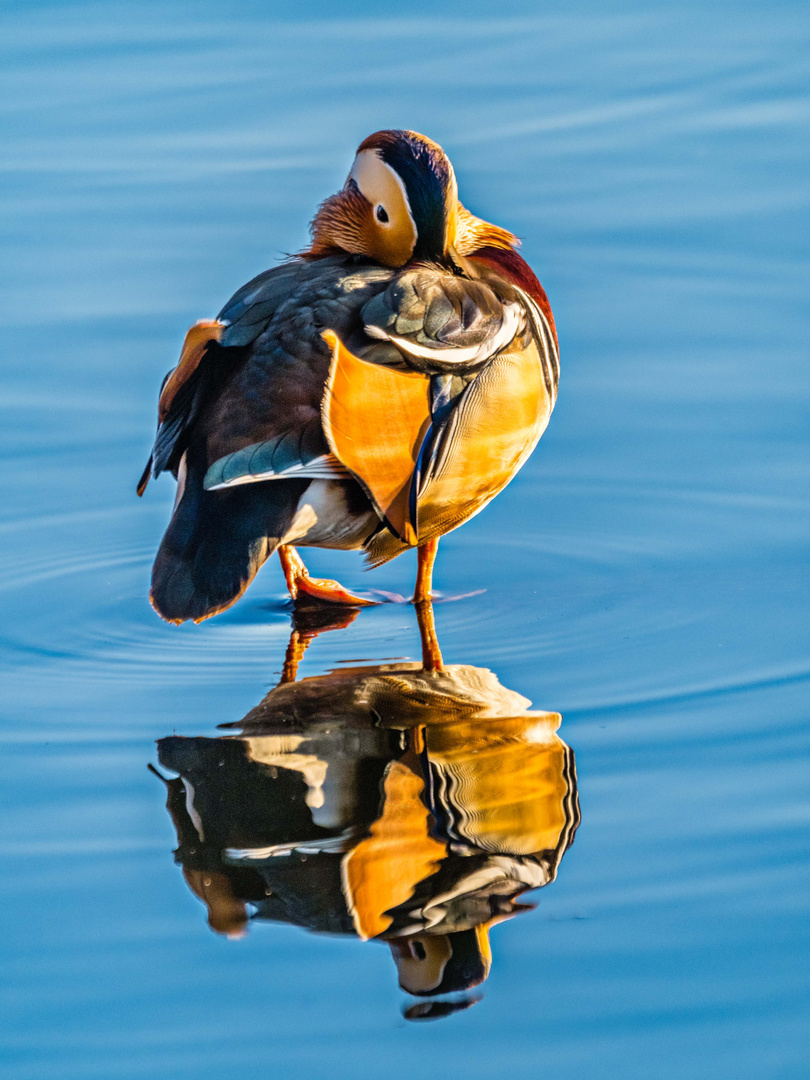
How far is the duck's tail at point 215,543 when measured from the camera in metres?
4.27

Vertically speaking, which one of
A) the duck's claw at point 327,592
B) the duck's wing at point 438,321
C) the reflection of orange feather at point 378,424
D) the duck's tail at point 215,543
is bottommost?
the duck's claw at point 327,592

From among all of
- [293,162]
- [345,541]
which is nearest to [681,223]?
[293,162]

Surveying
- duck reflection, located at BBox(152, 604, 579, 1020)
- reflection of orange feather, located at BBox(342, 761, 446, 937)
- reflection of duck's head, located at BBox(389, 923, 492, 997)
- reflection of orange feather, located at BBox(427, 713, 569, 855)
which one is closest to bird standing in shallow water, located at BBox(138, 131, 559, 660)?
duck reflection, located at BBox(152, 604, 579, 1020)

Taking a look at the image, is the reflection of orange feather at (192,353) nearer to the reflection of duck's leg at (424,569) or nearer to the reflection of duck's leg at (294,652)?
the reflection of duck's leg at (294,652)

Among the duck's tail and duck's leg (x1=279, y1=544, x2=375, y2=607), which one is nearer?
the duck's tail

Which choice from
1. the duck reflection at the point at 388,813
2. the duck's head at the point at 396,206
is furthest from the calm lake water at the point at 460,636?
the duck's head at the point at 396,206

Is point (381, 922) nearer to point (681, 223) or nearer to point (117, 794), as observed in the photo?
point (117, 794)

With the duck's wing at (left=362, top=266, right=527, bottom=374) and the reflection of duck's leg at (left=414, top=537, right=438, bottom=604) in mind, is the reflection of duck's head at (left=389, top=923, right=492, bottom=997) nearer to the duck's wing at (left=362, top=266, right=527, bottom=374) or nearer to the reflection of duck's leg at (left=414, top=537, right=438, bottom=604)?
the duck's wing at (left=362, top=266, right=527, bottom=374)

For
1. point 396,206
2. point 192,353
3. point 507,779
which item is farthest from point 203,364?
point 507,779

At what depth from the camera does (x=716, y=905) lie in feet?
10.5

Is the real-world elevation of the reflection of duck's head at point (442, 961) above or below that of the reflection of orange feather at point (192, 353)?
below

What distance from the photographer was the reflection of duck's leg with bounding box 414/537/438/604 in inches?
201

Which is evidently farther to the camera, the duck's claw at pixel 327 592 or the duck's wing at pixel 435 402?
the duck's claw at pixel 327 592

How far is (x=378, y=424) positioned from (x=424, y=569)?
0.83 metres
